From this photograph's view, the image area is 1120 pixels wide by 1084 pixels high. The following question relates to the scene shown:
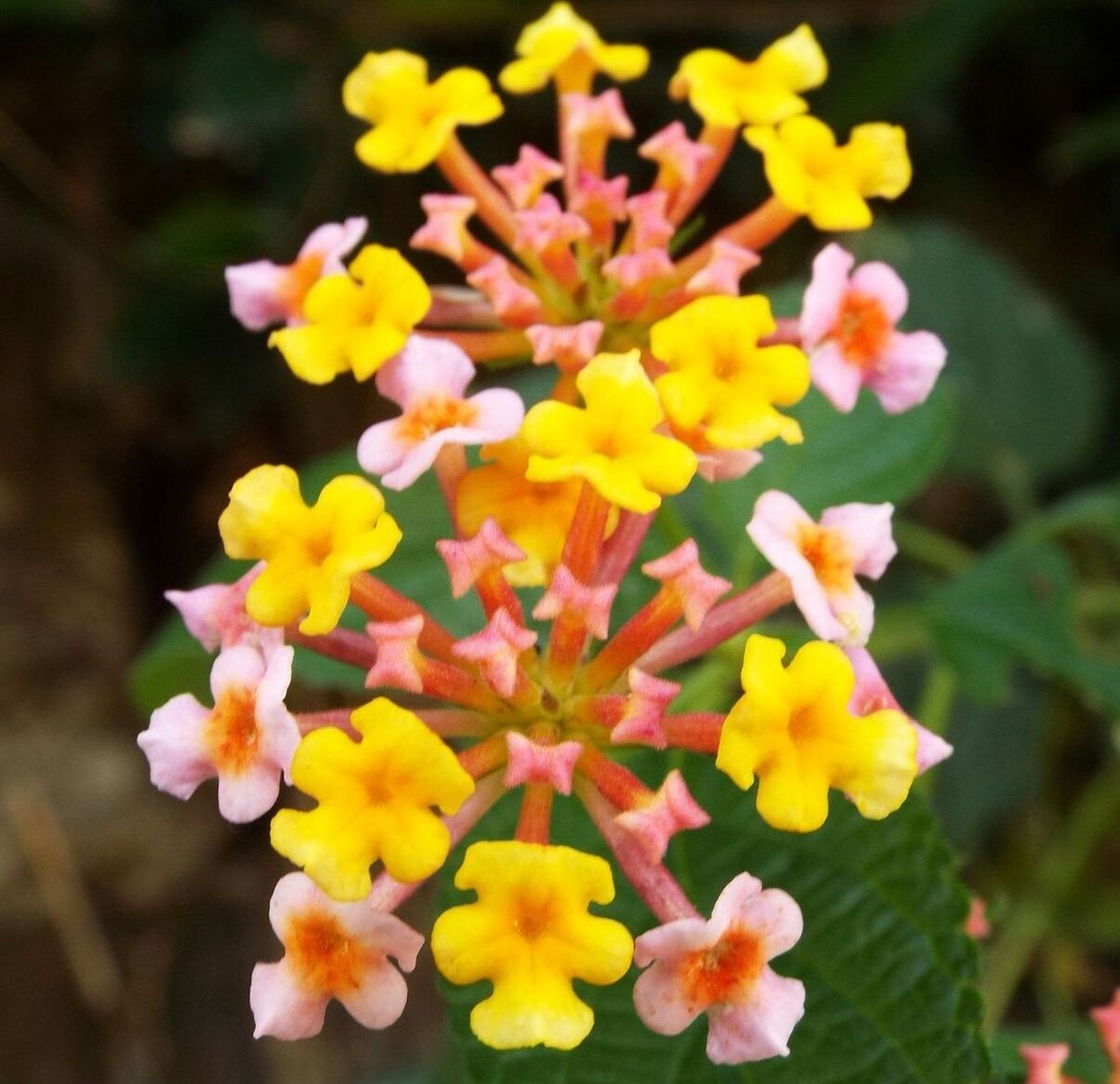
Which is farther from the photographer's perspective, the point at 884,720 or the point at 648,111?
the point at 648,111

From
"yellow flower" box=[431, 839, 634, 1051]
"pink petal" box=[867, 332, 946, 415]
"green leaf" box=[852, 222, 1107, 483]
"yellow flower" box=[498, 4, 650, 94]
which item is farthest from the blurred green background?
"yellow flower" box=[431, 839, 634, 1051]

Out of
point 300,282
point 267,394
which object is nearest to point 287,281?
point 300,282

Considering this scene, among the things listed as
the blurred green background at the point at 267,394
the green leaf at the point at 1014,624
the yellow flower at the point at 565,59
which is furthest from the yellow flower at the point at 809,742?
the blurred green background at the point at 267,394

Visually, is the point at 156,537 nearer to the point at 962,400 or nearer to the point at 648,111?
the point at 648,111

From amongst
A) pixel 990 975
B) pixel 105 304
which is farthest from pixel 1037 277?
pixel 105 304

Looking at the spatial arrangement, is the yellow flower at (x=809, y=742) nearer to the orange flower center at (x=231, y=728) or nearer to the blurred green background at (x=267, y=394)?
the orange flower center at (x=231, y=728)

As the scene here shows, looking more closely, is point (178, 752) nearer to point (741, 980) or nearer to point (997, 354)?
point (741, 980)
